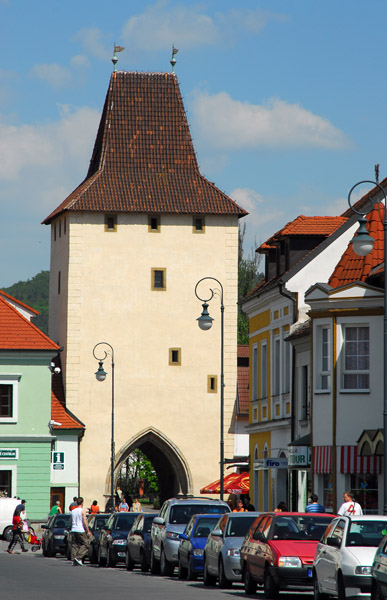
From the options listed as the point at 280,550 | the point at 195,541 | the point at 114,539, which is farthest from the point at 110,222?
the point at 280,550

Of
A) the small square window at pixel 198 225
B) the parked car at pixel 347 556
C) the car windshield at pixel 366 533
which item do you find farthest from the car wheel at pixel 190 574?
the small square window at pixel 198 225

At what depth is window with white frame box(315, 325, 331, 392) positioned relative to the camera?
1385 inches

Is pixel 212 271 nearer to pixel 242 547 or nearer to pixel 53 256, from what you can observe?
pixel 53 256

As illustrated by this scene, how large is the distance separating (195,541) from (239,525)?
6.23 ft

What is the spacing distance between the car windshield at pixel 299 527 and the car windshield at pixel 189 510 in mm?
Result: 6614

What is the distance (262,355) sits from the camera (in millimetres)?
46875

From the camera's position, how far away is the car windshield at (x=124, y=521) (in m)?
34.2

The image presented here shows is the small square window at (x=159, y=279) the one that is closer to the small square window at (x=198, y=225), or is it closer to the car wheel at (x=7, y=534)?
the small square window at (x=198, y=225)

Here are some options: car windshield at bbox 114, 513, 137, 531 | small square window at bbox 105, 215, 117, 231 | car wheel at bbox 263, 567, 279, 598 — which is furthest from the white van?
car wheel at bbox 263, 567, 279, 598

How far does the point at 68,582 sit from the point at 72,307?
5115 cm

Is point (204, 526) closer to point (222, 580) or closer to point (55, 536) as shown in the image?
point (222, 580)

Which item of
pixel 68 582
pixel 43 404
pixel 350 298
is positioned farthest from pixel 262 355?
pixel 68 582

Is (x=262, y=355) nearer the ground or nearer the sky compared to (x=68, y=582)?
nearer the sky

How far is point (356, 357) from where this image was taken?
3450 cm
